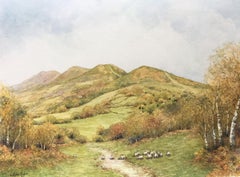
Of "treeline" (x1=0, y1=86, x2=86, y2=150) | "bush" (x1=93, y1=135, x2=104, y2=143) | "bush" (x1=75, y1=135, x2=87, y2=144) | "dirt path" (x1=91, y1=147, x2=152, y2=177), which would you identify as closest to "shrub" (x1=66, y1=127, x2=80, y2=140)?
"bush" (x1=75, y1=135, x2=87, y2=144)

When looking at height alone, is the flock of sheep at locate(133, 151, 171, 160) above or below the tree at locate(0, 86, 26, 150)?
below

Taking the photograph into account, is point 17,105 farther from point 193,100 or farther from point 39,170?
point 193,100

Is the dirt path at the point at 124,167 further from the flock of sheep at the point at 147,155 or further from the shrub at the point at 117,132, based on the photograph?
the shrub at the point at 117,132

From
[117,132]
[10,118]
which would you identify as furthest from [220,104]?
[117,132]

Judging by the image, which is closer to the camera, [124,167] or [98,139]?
[124,167]

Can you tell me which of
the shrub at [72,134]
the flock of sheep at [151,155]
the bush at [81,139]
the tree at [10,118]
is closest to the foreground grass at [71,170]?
the flock of sheep at [151,155]

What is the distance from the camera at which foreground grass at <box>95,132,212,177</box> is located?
125 ft

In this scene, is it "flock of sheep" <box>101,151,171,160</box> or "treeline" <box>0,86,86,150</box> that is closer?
"flock of sheep" <box>101,151,171,160</box>

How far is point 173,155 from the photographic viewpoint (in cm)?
4697

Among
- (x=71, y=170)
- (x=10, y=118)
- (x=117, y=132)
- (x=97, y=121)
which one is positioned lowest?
Result: (x=71, y=170)

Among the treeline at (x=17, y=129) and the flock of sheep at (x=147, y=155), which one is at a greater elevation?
the treeline at (x=17, y=129)

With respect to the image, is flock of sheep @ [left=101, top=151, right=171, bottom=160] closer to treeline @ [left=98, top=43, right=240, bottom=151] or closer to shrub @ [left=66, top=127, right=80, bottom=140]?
treeline @ [left=98, top=43, right=240, bottom=151]

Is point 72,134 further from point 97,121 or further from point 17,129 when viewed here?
point 97,121

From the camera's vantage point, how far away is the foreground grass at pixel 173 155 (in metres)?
38.0
